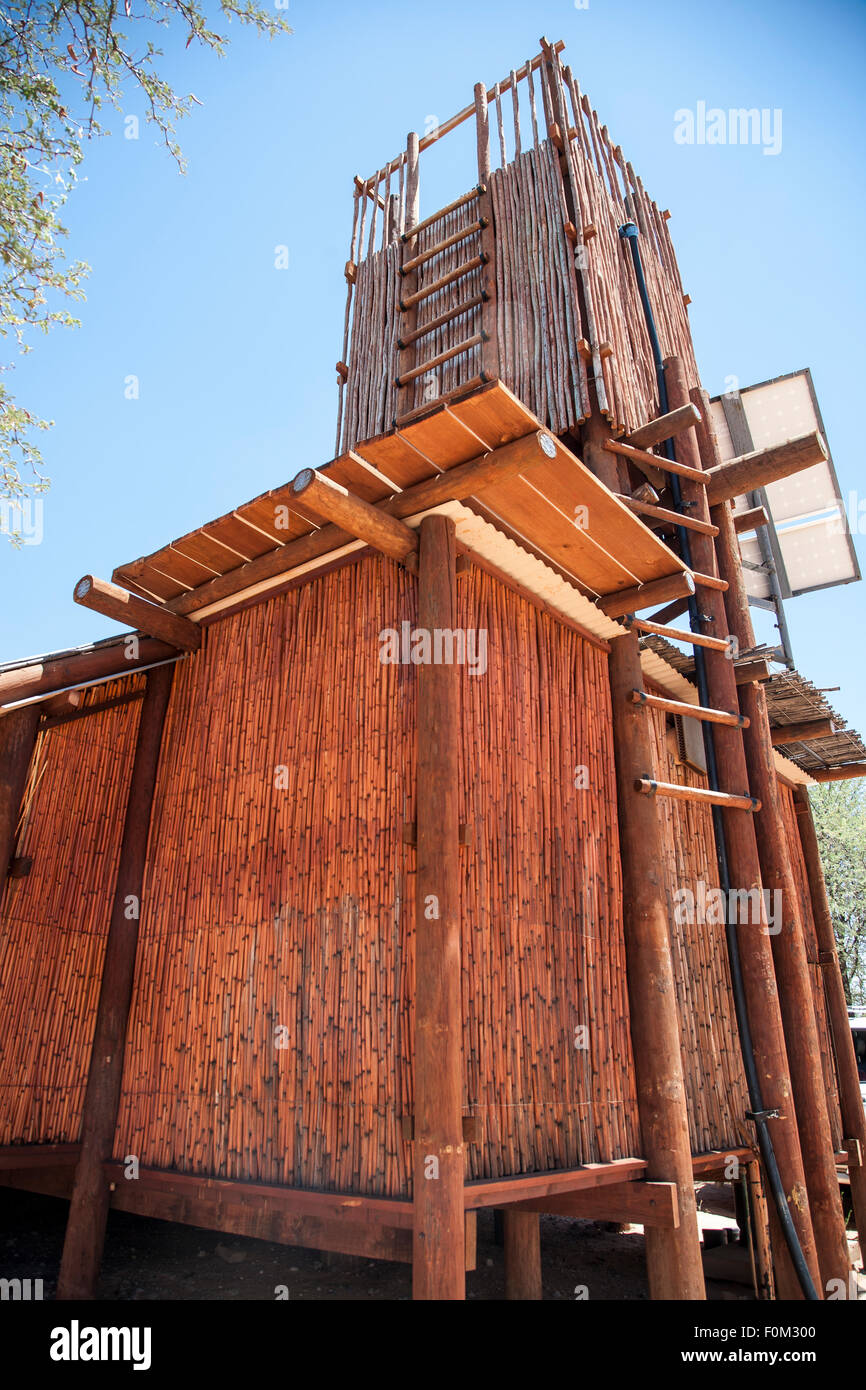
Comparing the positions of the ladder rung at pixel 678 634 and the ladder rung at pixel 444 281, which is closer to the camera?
the ladder rung at pixel 678 634

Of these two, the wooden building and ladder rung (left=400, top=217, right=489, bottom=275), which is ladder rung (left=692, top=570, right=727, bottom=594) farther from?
ladder rung (left=400, top=217, right=489, bottom=275)

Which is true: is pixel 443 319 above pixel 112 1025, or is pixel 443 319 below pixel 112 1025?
above

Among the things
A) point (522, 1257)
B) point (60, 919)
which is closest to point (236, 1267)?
point (522, 1257)

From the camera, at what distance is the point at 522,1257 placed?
18.1ft

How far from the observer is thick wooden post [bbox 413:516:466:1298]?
3.29m

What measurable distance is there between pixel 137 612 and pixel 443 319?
14.2 ft

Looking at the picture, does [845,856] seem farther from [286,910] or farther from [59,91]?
[59,91]

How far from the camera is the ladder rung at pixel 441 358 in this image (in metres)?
7.27

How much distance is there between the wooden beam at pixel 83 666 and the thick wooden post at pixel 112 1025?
11.6 inches

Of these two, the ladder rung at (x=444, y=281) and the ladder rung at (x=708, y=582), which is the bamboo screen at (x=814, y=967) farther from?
the ladder rung at (x=444, y=281)

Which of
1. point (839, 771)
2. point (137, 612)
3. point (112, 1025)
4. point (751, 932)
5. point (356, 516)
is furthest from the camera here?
point (839, 771)

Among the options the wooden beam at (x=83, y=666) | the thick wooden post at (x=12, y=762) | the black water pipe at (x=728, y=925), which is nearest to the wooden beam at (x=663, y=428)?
the black water pipe at (x=728, y=925)

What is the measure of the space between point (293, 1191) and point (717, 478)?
251 inches

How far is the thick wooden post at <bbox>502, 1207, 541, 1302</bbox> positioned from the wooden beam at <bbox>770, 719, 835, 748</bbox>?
4.78 m
